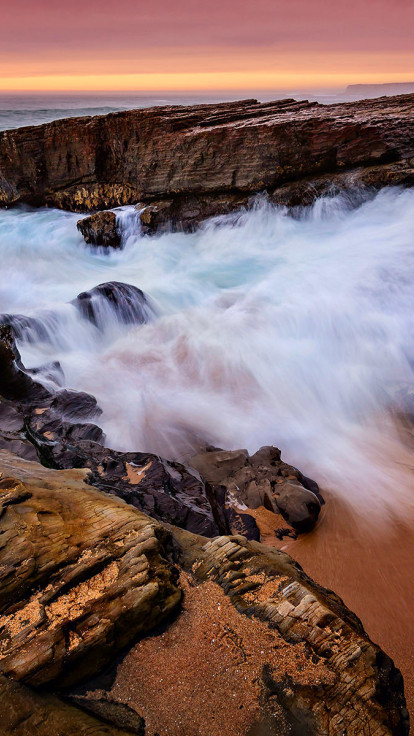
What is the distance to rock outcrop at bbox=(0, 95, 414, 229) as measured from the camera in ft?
37.6

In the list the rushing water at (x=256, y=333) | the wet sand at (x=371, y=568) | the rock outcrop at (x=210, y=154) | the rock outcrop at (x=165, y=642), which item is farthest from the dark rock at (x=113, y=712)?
the rock outcrop at (x=210, y=154)

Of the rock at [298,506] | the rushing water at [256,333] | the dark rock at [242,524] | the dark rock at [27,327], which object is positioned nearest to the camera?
the dark rock at [242,524]

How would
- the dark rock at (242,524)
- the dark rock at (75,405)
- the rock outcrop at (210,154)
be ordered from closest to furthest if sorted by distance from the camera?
the dark rock at (242,524)
the dark rock at (75,405)
the rock outcrop at (210,154)

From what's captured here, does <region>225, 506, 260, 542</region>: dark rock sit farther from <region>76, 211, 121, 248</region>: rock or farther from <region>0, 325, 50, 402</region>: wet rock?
<region>76, 211, 121, 248</region>: rock

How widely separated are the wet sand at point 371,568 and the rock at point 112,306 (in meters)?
5.85

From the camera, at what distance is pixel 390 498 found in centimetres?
474

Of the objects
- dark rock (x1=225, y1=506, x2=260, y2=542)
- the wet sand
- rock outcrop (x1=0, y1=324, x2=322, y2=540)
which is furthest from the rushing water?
dark rock (x1=225, y1=506, x2=260, y2=542)

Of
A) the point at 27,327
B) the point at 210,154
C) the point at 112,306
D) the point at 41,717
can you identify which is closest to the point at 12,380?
the point at 27,327

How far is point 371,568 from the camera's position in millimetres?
3734

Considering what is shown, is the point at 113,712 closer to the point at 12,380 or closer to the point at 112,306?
the point at 12,380

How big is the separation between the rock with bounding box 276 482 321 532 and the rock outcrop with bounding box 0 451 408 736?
5.10ft

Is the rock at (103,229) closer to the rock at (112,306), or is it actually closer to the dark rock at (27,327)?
the rock at (112,306)

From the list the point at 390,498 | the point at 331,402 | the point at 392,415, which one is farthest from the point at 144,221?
the point at 390,498

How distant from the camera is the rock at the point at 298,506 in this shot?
408 cm
